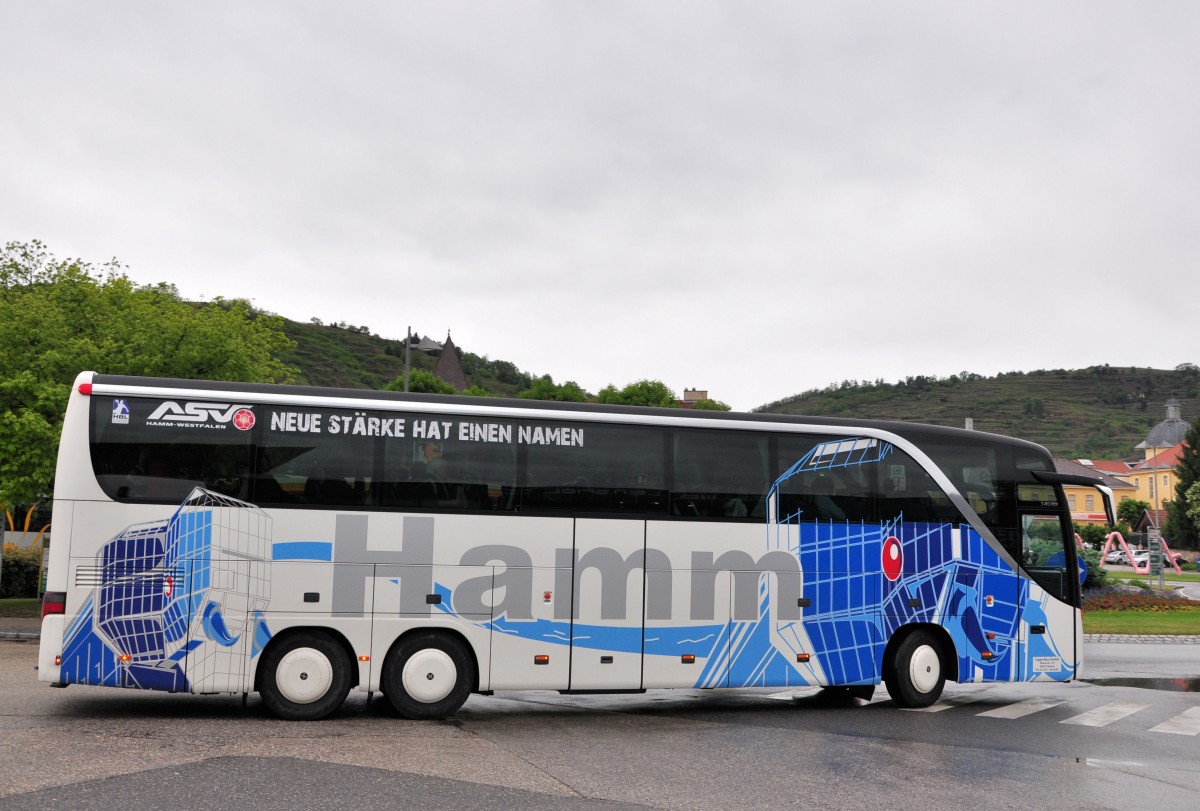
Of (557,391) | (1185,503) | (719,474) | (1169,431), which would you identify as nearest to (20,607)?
(719,474)

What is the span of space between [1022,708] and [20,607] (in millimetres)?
22431

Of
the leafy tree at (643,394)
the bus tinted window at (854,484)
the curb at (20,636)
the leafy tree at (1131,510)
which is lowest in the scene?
the curb at (20,636)

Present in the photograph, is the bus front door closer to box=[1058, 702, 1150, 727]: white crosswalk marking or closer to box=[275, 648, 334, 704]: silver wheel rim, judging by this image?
box=[1058, 702, 1150, 727]: white crosswalk marking

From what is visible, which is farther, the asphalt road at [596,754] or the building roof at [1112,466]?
the building roof at [1112,466]

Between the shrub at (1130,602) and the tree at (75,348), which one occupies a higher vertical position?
the tree at (75,348)

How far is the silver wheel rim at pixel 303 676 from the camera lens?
10867 mm

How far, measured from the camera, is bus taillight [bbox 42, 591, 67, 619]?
10.4 m

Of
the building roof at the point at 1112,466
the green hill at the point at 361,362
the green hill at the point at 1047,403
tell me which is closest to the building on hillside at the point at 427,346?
the green hill at the point at 361,362

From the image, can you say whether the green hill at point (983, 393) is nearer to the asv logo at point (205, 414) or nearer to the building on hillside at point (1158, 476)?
the building on hillside at point (1158, 476)

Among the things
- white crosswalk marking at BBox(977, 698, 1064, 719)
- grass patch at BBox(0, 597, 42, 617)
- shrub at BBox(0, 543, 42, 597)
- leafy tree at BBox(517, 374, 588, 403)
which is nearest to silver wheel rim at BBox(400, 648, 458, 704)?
white crosswalk marking at BBox(977, 698, 1064, 719)

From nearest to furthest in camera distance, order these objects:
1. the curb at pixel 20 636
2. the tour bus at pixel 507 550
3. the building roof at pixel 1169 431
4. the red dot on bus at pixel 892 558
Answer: the tour bus at pixel 507 550, the red dot on bus at pixel 892 558, the curb at pixel 20 636, the building roof at pixel 1169 431

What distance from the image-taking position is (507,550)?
1144cm

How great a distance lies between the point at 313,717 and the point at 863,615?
6481 mm

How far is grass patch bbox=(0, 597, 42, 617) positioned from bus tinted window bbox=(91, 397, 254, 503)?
14947 mm
